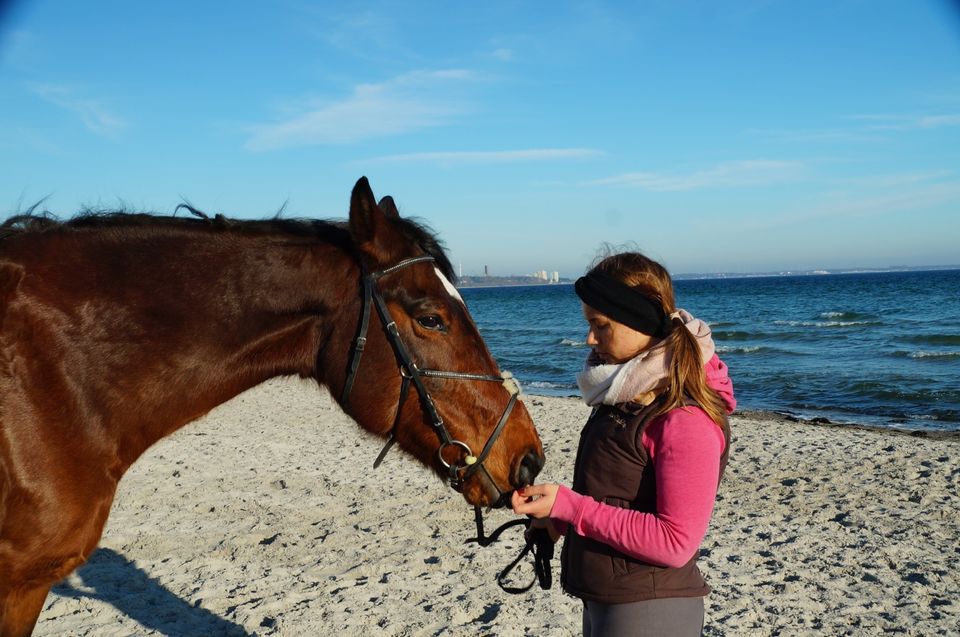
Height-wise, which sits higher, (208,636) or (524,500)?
(524,500)

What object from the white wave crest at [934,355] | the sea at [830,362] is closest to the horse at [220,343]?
the sea at [830,362]

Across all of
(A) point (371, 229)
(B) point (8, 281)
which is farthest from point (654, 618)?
(B) point (8, 281)

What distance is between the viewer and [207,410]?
92.7 inches

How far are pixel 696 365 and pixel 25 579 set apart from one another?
6.81 ft

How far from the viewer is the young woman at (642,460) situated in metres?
2.01

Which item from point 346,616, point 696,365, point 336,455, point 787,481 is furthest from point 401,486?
point 696,365

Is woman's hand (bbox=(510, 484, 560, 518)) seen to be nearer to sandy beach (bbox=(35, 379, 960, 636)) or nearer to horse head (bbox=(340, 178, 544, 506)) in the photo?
horse head (bbox=(340, 178, 544, 506))

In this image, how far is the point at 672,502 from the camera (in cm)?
200

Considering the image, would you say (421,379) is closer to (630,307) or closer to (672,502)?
(630,307)

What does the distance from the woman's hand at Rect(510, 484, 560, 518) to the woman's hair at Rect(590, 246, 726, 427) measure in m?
0.42

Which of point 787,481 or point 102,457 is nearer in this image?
point 102,457

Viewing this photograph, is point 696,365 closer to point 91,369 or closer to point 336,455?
point 91,369

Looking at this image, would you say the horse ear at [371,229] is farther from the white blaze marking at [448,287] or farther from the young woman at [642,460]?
the young woman at [642,460]

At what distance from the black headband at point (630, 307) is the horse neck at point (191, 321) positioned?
2.62ft
